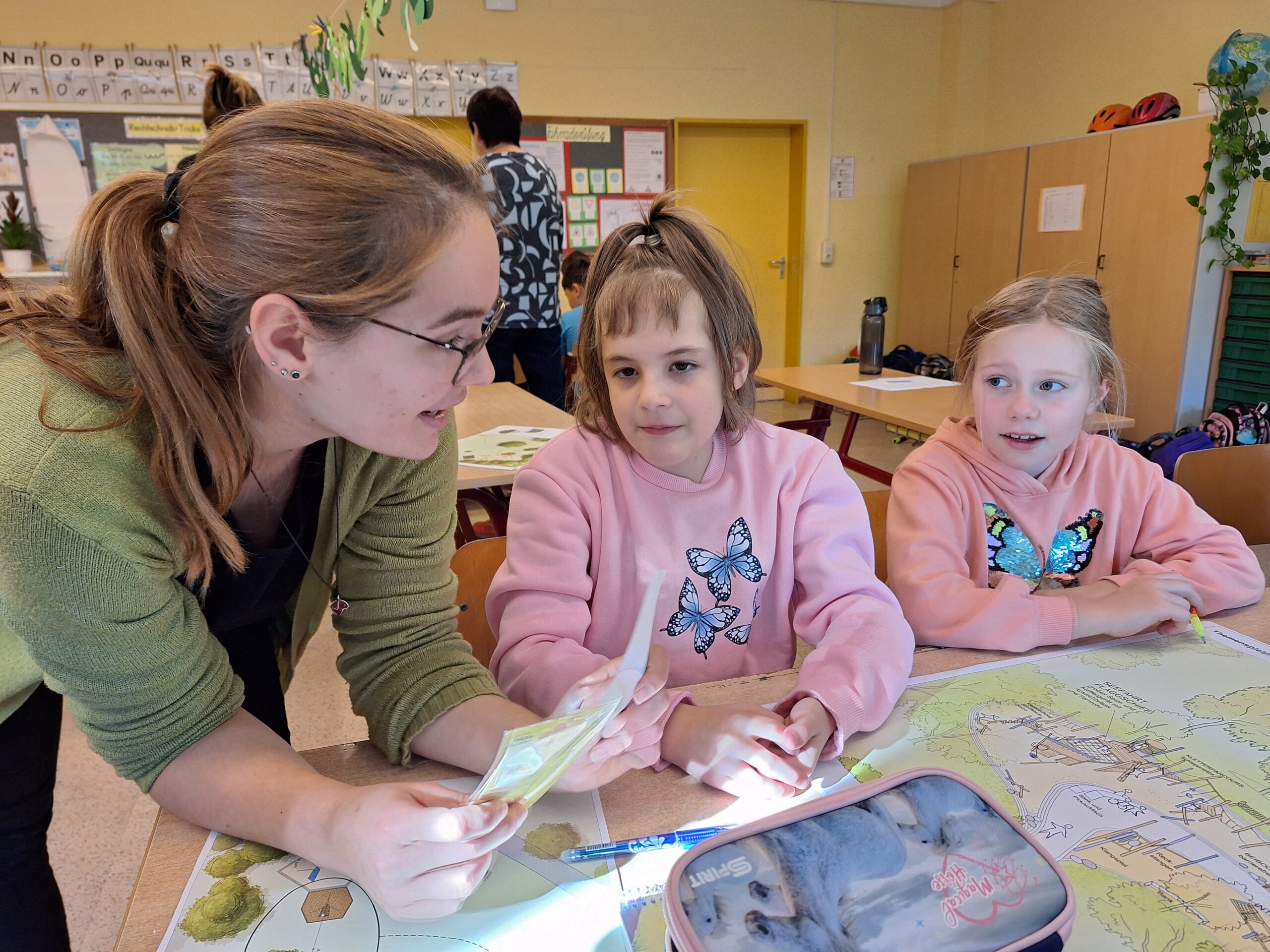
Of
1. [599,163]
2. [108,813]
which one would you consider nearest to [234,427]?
[108,813]

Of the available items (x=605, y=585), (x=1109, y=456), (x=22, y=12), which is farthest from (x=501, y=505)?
(x=22, y=12)

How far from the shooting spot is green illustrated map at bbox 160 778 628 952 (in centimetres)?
57

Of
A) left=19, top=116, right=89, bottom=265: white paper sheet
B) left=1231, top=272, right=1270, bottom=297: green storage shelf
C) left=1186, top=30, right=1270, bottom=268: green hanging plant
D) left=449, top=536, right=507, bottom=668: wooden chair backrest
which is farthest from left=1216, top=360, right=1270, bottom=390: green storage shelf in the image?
left=19, top=116, right=89, bottom=265: white paper sheet

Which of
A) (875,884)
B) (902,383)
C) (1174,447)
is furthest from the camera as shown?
(902,383)

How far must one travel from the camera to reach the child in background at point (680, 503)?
3.47 feet

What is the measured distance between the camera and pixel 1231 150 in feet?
12.7

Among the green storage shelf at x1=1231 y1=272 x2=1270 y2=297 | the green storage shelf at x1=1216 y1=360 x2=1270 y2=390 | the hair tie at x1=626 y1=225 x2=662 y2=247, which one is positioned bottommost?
the green storage shelf at x1=1216 y1=360 x2=1270 y2=390

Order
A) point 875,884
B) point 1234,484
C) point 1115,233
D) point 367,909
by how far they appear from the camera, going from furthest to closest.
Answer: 1. point 1115,233
2. point 1234,484
3. point 367,909
4. point 875,884

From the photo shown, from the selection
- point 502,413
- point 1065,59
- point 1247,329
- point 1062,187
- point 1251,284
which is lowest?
point 502,413

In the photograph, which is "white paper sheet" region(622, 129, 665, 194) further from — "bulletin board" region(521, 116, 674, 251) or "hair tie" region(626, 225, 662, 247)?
"hair tie" region(626, 225, 662, 247)

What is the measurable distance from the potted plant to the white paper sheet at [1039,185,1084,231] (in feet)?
19.1

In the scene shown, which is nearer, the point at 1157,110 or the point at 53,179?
the point at 1157,110

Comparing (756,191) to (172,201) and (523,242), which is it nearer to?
(523,242)

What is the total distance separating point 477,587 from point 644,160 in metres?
4.87
